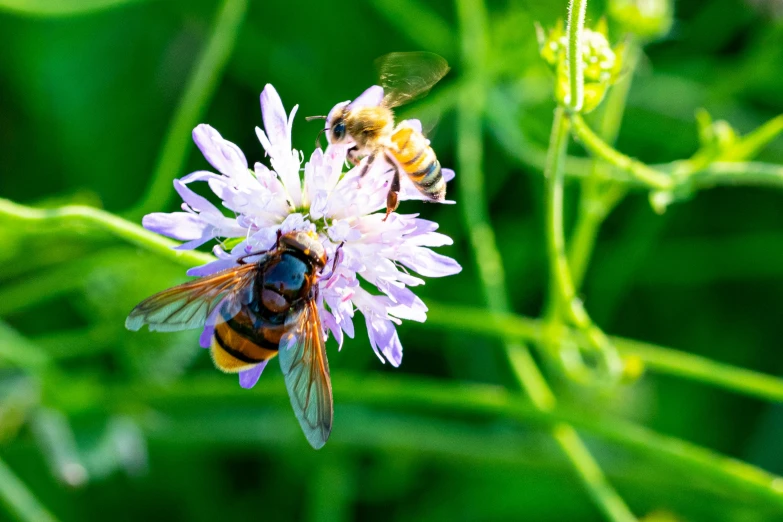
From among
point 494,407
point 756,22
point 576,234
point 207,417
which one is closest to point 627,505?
point 494,407

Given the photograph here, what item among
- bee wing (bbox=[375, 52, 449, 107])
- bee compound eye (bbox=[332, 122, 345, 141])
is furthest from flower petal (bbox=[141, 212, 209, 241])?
bee wing (bbox=[375, 52, 449, 107])

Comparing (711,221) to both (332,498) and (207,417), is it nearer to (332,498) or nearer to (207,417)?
(332,498)

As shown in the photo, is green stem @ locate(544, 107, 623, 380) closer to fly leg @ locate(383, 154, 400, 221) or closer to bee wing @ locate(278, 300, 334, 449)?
fly leg @ locate(383, 154, 400, 221)

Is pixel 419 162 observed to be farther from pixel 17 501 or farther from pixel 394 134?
pixel 17 501

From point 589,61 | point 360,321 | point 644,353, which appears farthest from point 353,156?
point 360,321

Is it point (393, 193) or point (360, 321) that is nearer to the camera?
point (393, 193)

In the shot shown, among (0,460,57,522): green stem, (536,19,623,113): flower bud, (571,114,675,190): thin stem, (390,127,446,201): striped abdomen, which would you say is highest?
(536,19,623,113): flower bud
